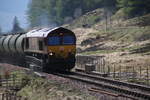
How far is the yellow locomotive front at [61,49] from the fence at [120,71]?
2374 millimetres

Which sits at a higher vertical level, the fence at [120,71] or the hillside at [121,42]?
the hillside at [121,42]

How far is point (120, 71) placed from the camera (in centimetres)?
3103

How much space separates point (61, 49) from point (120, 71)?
16.1 ft

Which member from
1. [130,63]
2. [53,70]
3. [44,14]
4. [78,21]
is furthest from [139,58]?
[44,14]

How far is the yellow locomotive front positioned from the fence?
2374 mm

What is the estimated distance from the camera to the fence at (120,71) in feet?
85.2

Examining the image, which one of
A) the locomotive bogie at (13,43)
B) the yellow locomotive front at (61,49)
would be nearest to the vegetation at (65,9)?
the locomotive bogie at (13,43)

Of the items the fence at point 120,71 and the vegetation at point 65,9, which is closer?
the fence at point 120,71

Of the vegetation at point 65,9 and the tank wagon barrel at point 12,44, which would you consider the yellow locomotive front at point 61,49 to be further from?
the vegetation at point 65,9

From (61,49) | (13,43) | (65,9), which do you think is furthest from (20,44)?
(65,9)

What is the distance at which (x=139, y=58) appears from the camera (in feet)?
125

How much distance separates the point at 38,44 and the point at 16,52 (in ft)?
25.4

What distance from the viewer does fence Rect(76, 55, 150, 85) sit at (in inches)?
1022

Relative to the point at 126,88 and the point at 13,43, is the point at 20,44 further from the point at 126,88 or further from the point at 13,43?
the point at 126,88
